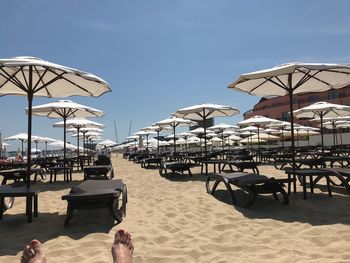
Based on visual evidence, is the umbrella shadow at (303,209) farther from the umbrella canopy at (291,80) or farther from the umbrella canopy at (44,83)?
the umbrella canopy at (44,83)

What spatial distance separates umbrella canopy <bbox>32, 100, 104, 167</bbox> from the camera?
8.78 meters

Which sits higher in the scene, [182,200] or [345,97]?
[345,97]

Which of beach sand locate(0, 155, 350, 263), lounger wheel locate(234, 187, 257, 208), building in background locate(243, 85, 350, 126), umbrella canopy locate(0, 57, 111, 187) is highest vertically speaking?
building in background locate(243, 85, 350, 126)

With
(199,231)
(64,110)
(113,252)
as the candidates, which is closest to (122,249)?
(113,252)

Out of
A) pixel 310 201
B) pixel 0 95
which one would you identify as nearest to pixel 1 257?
pixel 0 95

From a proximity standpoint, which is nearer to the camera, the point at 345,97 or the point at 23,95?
the point at 23,95

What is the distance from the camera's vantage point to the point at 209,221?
4.58 meters

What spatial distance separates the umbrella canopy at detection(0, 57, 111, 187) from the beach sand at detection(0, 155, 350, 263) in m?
1.17

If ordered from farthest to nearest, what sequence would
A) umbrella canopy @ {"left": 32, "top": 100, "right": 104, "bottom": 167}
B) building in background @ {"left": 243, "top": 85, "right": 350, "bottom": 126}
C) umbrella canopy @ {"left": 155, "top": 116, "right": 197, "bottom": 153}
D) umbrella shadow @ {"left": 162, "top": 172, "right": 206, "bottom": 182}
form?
building in background @ {"left": 243, "top": 85, "right": 350, "bottom": 126} < umbrella canopy @ {"left": 155, "top": 116, "right": 197, "bottom": 153} < umbrella shadow @ {"left": 162, "top": 172, "right": 206, "bottom": 182} < umbrella canopy @ {"left": 32, "top": 100, "right": 104, "bottom": 167}

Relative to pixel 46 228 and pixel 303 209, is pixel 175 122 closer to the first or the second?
pixel 303 209

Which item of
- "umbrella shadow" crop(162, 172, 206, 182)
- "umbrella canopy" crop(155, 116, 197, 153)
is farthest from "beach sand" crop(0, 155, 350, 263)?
"umbrella canopy" crop(155, 116, 197, 153)

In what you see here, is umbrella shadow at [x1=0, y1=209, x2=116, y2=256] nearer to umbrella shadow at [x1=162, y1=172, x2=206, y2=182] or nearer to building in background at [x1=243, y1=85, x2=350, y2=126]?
umbrella shadow at [x1=162, y1=172, x2=206, y2=182]

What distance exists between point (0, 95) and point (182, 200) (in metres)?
4.46

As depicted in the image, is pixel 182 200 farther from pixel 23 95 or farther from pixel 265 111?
pixel 265 111
